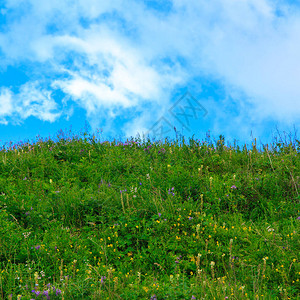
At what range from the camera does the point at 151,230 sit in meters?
4.88

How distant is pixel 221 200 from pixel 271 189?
115cm

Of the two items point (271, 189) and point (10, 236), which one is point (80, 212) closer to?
point (10, 236)

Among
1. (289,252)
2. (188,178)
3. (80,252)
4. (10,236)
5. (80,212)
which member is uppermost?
(188,178)

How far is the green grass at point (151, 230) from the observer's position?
12.0ft

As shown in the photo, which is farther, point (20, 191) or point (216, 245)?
point (20, 191)

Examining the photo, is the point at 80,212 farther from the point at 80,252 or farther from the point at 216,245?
the point at 216,245

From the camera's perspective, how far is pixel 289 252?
4402 mm

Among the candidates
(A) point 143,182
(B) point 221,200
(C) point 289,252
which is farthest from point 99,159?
(C) point 289,252

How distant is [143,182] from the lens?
657 cm

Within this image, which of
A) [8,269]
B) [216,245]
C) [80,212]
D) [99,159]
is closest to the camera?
[8,269]

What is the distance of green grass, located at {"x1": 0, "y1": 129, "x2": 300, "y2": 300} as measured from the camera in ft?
12.0

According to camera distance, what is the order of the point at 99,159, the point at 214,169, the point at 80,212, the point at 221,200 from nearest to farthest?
the point at 80,212 → the point at 221,200 → the point at 214,169 → the point at 99,159

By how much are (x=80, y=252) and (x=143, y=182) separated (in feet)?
7.68

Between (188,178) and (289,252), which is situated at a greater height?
(188,178)
